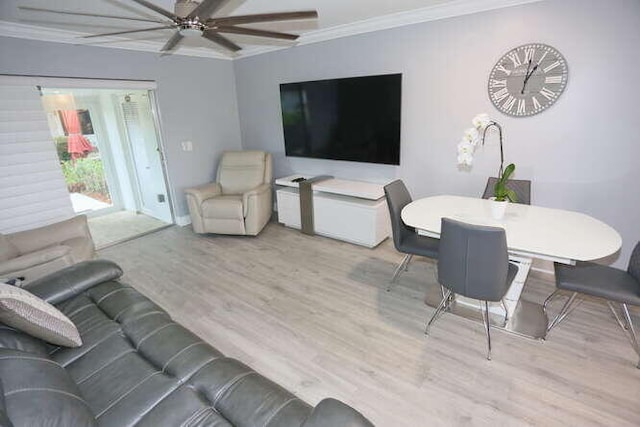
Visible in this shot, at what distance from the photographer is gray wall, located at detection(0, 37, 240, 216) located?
3.13 m

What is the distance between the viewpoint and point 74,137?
5062 mm

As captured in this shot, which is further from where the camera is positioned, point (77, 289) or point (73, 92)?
point (73, 92)

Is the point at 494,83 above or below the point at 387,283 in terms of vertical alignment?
above

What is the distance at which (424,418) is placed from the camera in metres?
1.62

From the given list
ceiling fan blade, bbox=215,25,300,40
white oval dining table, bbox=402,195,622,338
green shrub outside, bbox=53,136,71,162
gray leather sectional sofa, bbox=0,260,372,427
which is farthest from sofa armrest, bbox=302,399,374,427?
green shrub outside, bbox=53,136,71,162

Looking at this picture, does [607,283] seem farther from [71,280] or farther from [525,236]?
[71,280]

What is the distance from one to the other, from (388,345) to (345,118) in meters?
2.47

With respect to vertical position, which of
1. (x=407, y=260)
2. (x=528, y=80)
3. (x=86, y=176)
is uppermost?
(x=528, y=80)

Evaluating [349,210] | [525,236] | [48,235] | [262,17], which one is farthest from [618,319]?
[48,235]

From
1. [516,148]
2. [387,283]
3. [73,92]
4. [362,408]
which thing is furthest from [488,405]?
[73,92]

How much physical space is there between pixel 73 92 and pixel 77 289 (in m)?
4.22

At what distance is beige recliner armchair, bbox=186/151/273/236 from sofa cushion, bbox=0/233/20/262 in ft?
5.59

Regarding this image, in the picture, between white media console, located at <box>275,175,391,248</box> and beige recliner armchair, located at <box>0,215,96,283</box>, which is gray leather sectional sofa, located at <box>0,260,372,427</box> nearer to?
beige recliner armchair, located at <box>0,215,96,283</box>

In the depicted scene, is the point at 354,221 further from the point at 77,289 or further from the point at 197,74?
the point at 197,74
